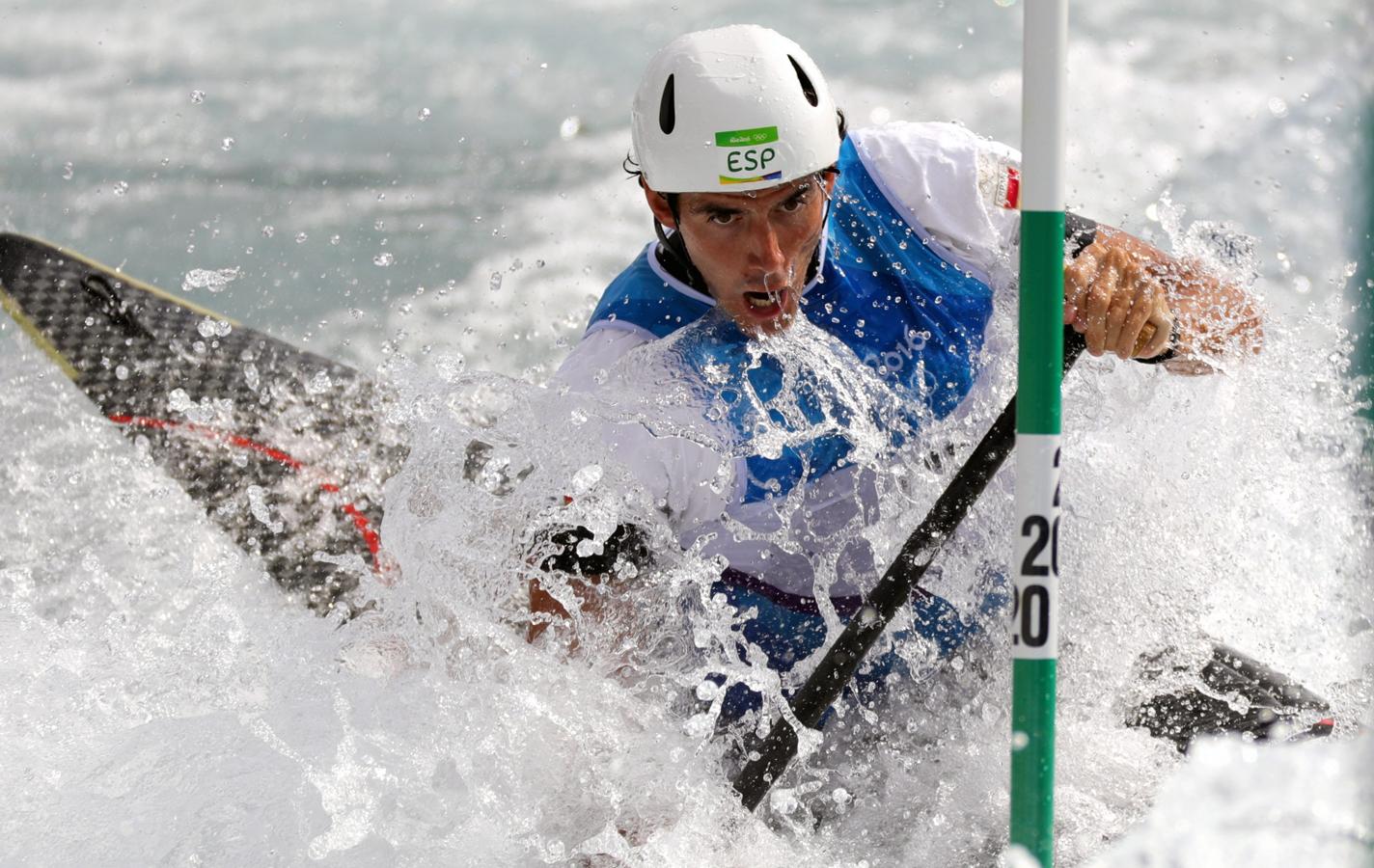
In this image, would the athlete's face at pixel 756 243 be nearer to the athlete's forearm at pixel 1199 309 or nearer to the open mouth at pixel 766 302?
the open mouth at pixel 766 302

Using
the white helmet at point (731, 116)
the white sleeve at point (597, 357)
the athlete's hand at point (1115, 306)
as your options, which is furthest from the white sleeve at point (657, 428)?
the athlete's hand at point (1115, 306)

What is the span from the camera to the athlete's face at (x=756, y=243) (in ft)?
8.42

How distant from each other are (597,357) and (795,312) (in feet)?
1.30

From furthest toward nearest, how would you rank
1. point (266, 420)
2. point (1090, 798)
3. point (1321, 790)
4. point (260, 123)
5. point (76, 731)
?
point (260, 123)
point (266, 420)
point (76, 731)
point (1090, 798)
point (1321, 790)

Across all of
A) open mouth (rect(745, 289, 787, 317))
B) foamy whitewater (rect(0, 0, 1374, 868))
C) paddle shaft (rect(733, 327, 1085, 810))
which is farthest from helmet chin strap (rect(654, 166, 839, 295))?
paddle shaft (rect(733, 327, 1085, 810))

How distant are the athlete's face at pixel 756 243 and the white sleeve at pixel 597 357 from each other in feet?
0.64

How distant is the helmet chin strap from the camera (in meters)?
2.68

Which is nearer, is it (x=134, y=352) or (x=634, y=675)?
(x=634, y=675)

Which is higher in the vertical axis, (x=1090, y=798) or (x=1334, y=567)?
(x=1090, y=798)

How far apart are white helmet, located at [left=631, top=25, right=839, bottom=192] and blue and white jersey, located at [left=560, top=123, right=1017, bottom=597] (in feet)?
0.64

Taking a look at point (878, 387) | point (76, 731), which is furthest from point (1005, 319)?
point (76, 731)

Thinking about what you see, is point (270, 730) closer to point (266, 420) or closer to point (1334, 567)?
point (266, 420)

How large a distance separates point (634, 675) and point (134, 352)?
2556mm

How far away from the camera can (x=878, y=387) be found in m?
2.71
